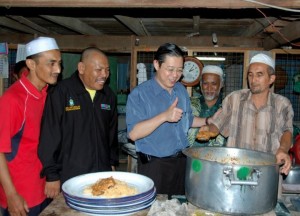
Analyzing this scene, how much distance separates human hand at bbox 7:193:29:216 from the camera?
82.7 inches

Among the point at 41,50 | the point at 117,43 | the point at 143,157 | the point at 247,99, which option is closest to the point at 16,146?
the point at 41,50

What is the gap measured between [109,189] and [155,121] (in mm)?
597

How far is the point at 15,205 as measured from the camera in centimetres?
211

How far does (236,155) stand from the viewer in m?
1.98

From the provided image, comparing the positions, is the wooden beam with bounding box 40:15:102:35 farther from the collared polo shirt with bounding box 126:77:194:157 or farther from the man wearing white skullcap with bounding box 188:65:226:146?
the collared polo shirt with bounding box 126:77:194:157

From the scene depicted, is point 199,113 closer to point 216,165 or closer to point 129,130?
point 129,130

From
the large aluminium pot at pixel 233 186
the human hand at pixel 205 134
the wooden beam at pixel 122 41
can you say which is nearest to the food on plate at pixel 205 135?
the human hand at pixel 205 134

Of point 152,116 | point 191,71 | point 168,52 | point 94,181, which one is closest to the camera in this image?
point 94,181

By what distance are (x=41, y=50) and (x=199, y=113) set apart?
1.75 meters

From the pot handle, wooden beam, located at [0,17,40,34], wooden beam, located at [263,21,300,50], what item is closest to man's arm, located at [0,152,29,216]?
the pot handle

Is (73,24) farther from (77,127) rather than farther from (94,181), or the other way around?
(94,181)

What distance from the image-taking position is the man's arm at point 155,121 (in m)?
2.08

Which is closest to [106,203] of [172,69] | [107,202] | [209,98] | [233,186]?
[107,202]

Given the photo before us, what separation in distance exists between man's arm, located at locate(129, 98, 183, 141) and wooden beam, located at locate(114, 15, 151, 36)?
2.12 metres
